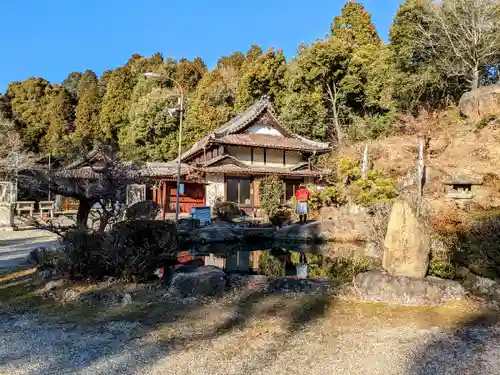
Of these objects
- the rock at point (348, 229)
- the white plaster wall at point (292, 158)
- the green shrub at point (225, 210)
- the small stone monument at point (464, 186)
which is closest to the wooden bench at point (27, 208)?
the green shrub at point (225, 210)

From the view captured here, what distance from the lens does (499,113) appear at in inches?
648

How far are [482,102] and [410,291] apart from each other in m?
16.3

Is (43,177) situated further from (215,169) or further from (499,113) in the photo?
(499,113)

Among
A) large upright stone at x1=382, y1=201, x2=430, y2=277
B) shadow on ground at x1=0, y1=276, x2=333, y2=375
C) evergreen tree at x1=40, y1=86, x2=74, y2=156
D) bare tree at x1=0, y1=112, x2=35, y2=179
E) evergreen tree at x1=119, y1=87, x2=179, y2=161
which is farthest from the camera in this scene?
evergreen tree at x1=40, y1=86, x2=74, y2=156

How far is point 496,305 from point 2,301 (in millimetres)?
6881

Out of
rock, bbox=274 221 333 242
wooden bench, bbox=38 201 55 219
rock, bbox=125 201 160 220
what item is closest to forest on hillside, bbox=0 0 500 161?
rock, bbox=125 201 160 220

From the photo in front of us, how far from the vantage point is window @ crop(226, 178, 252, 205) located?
21.0m

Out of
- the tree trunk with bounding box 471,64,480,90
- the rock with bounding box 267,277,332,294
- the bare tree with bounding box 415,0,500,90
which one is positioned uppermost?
the bare tree with bounding box 415,0,500,90

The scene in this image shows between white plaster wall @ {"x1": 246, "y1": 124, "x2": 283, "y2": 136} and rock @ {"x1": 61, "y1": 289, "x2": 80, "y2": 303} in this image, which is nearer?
rock @ {"x1": 61, "y1": 289, "x2": 80, "y2": 303}

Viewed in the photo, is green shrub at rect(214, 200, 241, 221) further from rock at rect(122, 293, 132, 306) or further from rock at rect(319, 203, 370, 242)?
rock at rect(122, 293, 132, 306)

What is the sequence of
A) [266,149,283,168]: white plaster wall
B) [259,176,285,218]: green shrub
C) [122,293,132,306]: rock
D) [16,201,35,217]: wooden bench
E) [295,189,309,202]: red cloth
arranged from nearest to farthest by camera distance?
[122,293,132,306]: rock
[295,189,309,202]: red cloth
[16,201,35,217]: wooden bench
[259,176,285,218]: green shrub
[266,149,283,168]: white plaster wall

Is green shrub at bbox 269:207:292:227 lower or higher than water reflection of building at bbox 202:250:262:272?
higher

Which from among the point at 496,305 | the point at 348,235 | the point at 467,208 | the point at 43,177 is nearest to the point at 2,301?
the point at 43,177

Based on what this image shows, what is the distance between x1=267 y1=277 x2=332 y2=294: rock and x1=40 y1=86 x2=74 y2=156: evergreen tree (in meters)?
36.1
